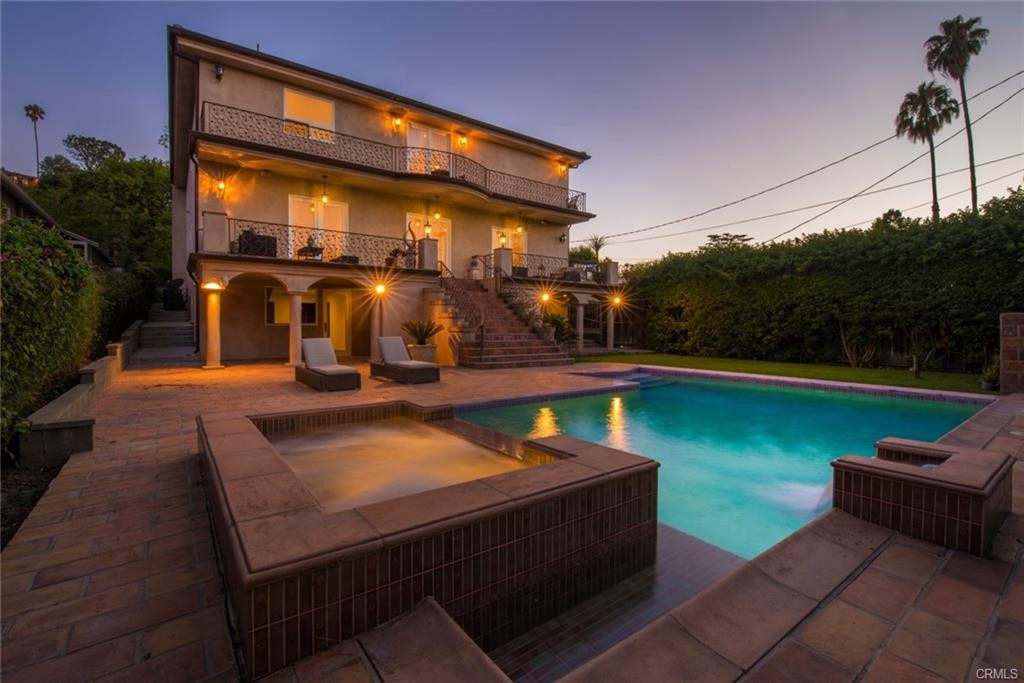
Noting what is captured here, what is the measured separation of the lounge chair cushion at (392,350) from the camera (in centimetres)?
1102

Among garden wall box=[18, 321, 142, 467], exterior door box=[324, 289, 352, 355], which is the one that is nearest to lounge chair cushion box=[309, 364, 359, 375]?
garden wall box=[18, 321, 142, 467]

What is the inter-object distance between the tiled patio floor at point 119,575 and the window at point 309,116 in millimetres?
11221

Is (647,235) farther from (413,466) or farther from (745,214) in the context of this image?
(413,466)

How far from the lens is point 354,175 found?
14.1 m

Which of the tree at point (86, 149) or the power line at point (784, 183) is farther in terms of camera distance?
the tree at point (86, 149)

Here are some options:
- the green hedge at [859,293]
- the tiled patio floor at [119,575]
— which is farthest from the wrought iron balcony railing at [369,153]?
the tiled patio floor at [119,575]

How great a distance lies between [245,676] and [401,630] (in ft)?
1.87

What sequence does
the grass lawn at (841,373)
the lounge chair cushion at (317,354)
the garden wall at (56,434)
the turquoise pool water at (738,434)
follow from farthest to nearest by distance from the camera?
the grass lawn at (841,373) < the lounge chair cushion at (317,354) < the turquoise pool water at (738,434) < the garden wall at (56,434)

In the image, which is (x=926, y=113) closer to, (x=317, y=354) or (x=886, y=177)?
(x=886, y=177)

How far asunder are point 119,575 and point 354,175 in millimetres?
13429

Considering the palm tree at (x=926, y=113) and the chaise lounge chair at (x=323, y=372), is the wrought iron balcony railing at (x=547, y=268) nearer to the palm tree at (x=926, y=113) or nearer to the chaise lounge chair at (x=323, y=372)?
the chaise lounge chair at (x=323, y=372)

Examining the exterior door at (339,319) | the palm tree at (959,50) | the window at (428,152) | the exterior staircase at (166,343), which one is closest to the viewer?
the exterior staircase at (166,343)

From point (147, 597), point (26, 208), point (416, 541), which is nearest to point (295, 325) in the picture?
point (147, 597)

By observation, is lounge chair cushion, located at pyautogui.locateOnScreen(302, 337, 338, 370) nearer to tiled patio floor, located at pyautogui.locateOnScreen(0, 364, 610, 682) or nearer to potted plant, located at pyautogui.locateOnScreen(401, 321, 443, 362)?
potted plant, located at pyautogui.locateOnScreen(401, 321, 443, 362)
